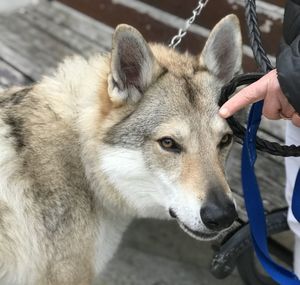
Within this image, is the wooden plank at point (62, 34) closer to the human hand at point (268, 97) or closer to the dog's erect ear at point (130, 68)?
the dog's erect ear at point (130, 68)

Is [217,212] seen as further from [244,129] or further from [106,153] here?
[106,153]

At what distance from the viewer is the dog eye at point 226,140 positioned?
271 cm

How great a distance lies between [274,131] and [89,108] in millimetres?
1543

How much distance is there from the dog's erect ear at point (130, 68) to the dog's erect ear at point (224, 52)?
11.8 inches

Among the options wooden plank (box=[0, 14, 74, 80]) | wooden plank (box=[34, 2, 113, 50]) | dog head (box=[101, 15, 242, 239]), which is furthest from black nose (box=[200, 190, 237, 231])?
wooden plank (box=[34, 2, 113, 50])

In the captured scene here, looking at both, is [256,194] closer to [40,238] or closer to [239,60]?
[239,60]

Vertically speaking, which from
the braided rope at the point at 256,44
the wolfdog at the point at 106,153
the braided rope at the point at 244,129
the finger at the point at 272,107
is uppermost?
the braided rope at the point at 256,44

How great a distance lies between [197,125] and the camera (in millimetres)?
2633

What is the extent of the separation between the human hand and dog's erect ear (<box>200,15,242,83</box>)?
1.65 feet

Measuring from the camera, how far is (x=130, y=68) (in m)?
2.73

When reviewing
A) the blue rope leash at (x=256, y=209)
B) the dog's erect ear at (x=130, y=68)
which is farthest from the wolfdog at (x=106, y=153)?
the blue rope leash at (x=256, y=209)

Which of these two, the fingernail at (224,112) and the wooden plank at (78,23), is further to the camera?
the wooden plank at (78,23)

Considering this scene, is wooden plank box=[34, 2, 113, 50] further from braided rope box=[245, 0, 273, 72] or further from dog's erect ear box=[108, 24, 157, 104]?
braided rope box=[245, 0, 273, 72]

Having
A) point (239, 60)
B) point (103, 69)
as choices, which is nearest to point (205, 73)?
point (239, 60)
